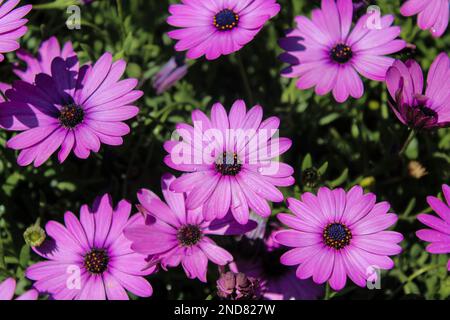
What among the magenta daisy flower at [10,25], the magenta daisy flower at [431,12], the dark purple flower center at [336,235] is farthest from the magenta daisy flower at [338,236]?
the magenta daisy flower at [10,25]

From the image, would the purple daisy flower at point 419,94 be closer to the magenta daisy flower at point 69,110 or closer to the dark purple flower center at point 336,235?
the dark purple flower center at point 336,235

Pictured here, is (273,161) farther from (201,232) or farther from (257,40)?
(257,40)

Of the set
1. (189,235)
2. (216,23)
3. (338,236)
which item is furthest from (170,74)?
(338,236)

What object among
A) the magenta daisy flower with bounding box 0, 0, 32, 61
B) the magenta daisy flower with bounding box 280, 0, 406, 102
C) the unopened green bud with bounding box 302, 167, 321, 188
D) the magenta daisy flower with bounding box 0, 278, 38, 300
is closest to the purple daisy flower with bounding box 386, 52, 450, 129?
the magenta daisy flower with bounding box 280, 0, 406, 102

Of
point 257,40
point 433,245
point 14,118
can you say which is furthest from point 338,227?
point 257,40

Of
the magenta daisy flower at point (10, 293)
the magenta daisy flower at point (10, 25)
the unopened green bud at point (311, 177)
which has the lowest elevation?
the magenta daisy flower at point (10, 293)

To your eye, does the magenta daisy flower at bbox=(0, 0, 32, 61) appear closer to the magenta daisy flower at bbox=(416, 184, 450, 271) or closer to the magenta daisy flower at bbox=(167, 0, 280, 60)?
the magenta daisy flower at bbox=(167, 0, 280, 60)
